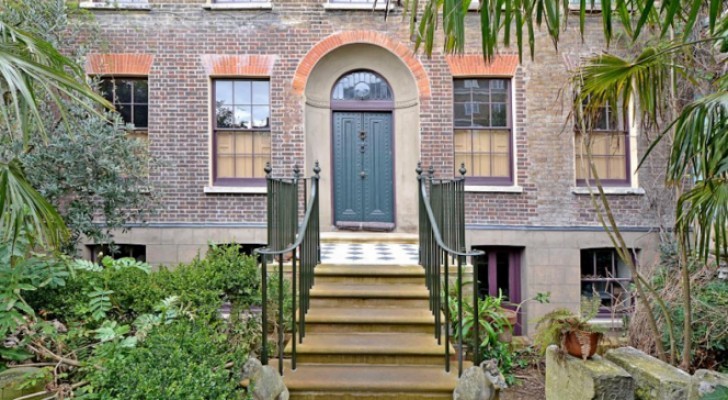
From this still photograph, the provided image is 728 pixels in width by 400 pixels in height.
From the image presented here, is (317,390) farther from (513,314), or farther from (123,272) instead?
(513,314)

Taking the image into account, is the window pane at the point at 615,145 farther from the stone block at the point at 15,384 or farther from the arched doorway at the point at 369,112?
the stone block at the point at 15,384

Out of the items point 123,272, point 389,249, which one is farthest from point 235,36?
point 123,272

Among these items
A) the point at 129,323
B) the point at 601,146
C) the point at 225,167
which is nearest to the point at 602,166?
the point at 601,146

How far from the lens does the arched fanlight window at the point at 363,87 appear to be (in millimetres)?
9117

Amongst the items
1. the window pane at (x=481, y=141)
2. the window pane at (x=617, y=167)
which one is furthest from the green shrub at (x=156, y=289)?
the window pane at (x=617, y=167)

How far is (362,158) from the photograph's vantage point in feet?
29.7

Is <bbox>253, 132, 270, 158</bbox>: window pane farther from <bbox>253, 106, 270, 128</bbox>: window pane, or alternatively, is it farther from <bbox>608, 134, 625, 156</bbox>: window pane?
<bbox>608, 134, 625, 156</bbox>: window pane

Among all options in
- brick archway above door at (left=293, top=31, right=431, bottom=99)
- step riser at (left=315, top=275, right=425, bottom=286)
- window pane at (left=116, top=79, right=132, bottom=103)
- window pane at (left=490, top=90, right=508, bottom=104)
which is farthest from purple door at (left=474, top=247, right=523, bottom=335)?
window pane at (left=116, top=79, right=132, bottom=103)

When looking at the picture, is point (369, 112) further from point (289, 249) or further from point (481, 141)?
point (289, 249)

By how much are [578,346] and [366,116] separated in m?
6.30

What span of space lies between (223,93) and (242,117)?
55cm

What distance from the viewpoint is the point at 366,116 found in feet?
29.8

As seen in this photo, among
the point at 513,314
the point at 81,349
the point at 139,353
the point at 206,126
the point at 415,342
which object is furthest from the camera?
the point at 206,126

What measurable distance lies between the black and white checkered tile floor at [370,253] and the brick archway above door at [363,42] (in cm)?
295
